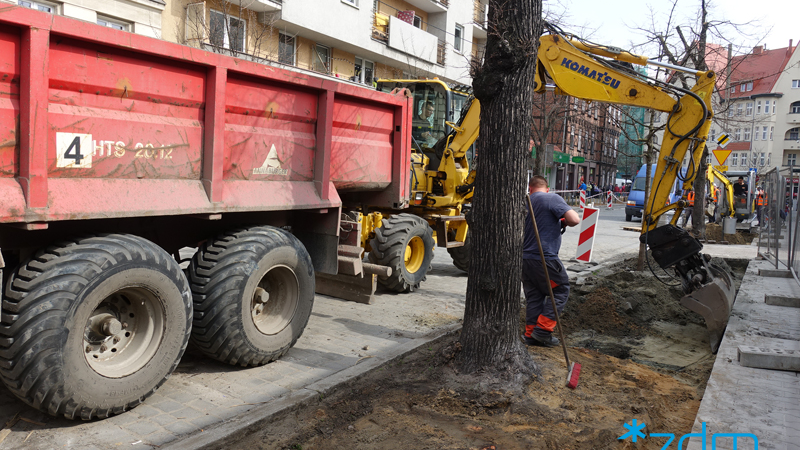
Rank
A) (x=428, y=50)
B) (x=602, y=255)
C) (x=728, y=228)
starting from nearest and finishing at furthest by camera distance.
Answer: (x=602, y=255) → (x=728, y=228) → (x=428, y=50)

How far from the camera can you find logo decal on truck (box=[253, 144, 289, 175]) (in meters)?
4.79

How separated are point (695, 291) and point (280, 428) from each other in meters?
4.51

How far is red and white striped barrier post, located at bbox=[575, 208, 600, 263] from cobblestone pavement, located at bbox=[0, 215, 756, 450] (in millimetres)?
3384

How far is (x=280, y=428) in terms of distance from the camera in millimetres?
3725

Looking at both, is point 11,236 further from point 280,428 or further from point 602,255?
point 602,255

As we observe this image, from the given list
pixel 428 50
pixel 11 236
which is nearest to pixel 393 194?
pixel 11 236

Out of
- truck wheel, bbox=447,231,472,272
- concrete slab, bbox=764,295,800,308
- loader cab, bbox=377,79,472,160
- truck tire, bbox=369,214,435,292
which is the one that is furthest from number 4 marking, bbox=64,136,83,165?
concrete slab, bbox=764,295,800,308

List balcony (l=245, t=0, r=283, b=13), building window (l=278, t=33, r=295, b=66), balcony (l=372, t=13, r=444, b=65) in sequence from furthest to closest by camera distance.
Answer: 1. balcony (l=372, t=13, r=444, b=65)
2. building window (l=278, t=33, r=295, b=66)
3. balcony (l=245, t=0, r=283, b=13)

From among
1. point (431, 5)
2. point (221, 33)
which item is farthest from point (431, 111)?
point (431, 5)

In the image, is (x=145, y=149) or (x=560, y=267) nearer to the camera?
(x=145, y=149)

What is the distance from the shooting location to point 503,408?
3936 mm

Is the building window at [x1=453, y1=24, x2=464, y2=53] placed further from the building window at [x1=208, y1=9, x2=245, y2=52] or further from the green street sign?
the green street sign

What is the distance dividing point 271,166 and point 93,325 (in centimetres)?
181

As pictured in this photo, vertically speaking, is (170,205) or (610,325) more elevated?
(170,205)
